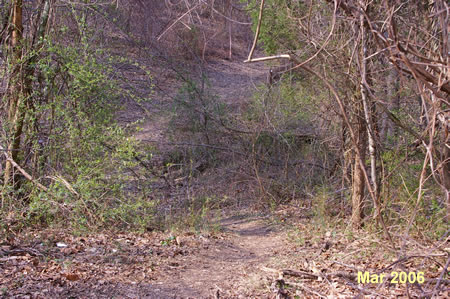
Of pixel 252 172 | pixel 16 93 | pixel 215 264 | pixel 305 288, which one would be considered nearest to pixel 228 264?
pixel 215 264

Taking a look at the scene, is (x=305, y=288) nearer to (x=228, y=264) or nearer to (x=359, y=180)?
(x=228, y=264)

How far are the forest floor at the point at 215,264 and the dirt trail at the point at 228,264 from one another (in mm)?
10

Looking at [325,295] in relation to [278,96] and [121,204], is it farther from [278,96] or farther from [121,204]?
[278,96]

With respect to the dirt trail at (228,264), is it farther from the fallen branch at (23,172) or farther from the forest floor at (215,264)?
the fallen branch at (23,172)

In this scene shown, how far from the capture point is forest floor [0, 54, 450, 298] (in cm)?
366

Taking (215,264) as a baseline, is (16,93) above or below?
above

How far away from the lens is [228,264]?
5105 mm

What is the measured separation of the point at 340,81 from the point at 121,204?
3143 millimetres

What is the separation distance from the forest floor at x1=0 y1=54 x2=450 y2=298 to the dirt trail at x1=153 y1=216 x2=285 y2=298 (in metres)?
0.01

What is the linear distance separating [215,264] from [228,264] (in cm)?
15

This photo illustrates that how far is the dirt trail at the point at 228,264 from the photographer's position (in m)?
4.14

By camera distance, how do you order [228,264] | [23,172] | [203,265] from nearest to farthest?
[203,265] → [228,264] → [23,172]

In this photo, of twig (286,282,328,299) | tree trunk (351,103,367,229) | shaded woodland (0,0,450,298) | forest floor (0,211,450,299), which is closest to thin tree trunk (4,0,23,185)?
shaded woodland (0,0,450,298)

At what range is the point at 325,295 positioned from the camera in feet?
11.7
